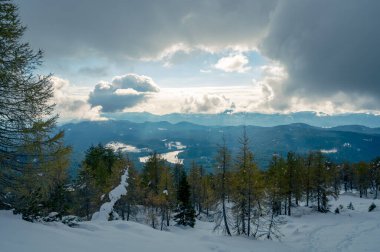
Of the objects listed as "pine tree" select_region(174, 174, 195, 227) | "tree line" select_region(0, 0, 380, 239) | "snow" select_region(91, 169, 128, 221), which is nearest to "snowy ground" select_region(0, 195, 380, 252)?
"tree line" select_region(0, 0, 380, 239)

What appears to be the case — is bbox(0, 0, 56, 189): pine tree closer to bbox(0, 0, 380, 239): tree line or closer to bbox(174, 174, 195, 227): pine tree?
bbox(0, 0, 380, 239): tree line

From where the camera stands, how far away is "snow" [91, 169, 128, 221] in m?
27.5

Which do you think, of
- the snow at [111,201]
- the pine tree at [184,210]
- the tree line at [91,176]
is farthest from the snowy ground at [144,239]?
the pine tree at [184,210]

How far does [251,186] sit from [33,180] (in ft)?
69.6

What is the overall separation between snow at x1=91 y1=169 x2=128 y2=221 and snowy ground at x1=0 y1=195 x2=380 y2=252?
6191 mm

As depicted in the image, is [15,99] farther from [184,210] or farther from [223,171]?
[184,210]

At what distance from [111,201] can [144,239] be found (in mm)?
16203

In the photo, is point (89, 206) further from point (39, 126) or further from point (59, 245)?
point (59, 245)

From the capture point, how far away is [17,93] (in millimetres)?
15398

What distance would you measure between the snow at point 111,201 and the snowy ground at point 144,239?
619 centimetres

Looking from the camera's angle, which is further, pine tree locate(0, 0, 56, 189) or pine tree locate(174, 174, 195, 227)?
pine tree locate(174, 174, 195, 227)

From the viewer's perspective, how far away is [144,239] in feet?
58.3

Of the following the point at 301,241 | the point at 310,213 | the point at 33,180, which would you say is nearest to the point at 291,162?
the point at 310,213

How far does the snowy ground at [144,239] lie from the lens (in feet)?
37.8
